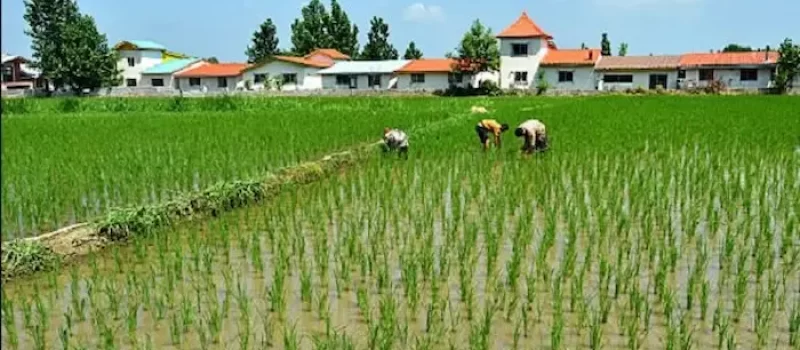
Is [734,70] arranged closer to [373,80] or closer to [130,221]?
[373,80]

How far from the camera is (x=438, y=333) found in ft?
11.0

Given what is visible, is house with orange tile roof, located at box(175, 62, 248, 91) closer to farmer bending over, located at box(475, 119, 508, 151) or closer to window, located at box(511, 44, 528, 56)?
window, located at box(511, 44, 528, 56)

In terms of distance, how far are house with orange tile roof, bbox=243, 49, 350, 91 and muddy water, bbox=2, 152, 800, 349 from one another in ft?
105

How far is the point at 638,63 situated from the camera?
111 feet

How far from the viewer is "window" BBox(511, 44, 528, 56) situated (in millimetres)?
35000

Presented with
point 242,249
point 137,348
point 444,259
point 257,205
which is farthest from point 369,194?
point 137,348

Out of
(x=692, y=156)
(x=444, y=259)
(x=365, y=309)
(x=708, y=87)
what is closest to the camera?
(x=365, y=309)

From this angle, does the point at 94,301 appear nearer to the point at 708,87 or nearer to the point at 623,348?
the point at 623,348

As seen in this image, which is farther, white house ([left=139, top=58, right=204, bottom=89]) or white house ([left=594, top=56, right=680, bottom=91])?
white house ([left=139, top=58, right=204, bottom=89])

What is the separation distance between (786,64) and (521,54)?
1105 centimetres

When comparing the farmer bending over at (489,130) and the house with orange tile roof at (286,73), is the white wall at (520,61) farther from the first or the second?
the farmer bending over at (489,130)

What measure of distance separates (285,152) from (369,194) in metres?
3.10

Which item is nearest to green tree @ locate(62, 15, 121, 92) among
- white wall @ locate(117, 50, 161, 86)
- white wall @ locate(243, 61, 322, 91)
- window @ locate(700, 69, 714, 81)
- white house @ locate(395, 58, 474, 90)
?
white wall @ locate(117, 50, 161, 86)

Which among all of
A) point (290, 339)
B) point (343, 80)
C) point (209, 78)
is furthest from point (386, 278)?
point (209, 78)
